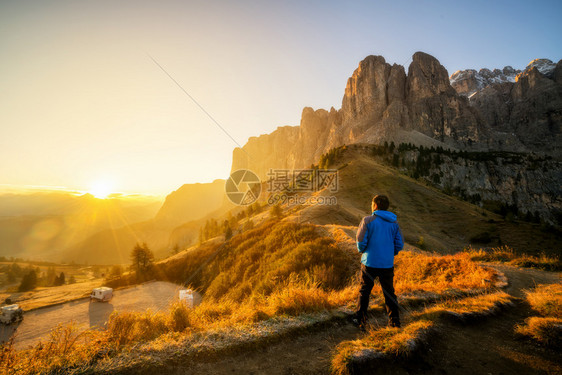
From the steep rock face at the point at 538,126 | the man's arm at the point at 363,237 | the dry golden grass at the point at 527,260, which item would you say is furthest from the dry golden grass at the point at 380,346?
the steep rock face at the point at 538,126

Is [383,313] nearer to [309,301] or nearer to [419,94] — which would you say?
[309,301]

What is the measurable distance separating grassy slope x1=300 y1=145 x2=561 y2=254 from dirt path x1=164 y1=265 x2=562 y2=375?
2580 centimetres

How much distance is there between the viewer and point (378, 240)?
528 cm

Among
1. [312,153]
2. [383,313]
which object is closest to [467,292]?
[383,313]

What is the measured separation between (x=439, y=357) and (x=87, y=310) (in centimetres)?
4851

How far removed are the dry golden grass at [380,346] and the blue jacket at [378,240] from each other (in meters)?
1.32

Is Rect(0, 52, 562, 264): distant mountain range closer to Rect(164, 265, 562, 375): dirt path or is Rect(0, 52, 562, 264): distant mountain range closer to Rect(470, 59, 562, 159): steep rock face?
Rect(470, 59, 562, 159): steep rock face

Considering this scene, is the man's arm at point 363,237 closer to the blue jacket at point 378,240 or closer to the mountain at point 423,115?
the blue jacket at point 378,240

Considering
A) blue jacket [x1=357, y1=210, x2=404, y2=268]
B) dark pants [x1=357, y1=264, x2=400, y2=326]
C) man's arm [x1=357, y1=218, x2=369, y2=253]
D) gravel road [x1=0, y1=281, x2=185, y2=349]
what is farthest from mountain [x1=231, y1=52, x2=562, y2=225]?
dark pants [x1=357, y1=264, x2=400, y2=326]

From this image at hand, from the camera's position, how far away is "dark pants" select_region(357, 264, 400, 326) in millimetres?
5086

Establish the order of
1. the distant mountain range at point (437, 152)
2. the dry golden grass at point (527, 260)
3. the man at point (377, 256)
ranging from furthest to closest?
1. the distant mountain range at point (437, 152)
2. the dry golden grass at point (527, 260)
3. the man at point (377, 256)

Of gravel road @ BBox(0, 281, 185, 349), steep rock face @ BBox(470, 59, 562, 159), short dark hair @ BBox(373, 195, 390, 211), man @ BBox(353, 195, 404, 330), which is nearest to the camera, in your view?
man @ BBox(353, 195, 404, 330)

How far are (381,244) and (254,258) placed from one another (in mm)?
21518

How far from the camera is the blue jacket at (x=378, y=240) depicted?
5234mm
